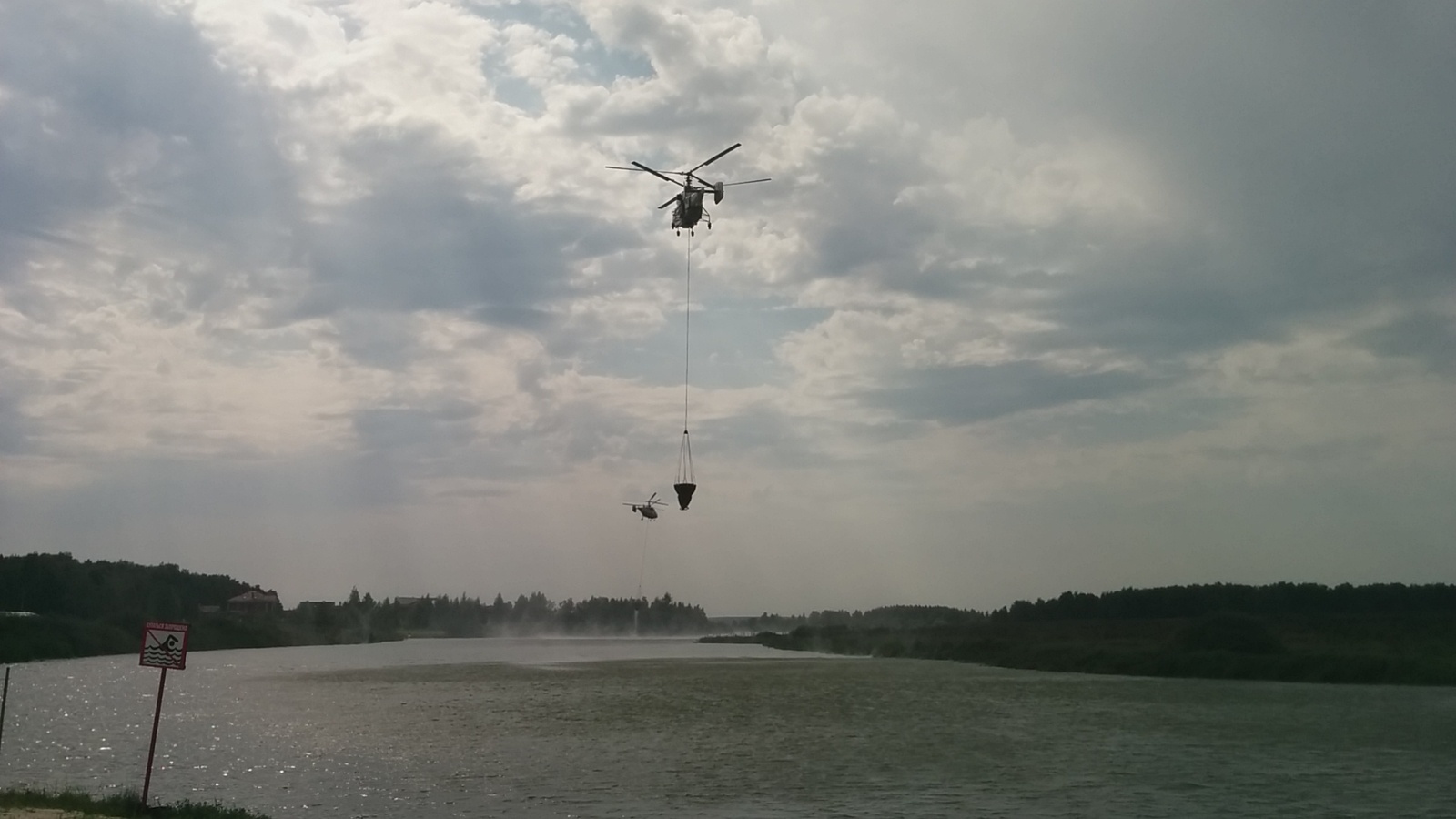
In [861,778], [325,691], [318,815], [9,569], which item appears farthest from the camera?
[9,569]

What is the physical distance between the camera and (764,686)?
216ft

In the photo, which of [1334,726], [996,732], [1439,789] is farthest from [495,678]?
[1439,789]

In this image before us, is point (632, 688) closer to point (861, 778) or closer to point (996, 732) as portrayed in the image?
point (996, 732)

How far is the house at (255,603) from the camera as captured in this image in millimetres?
178625

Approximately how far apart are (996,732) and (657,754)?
1240cm

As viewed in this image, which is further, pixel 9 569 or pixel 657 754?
pixel 9 569

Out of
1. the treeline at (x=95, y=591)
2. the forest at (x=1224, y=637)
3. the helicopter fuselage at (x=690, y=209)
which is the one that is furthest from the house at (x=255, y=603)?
the helicopter fuselage at (x=690, y=209)

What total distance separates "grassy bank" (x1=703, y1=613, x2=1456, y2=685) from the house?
108 m

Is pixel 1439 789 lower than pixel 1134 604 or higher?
lower

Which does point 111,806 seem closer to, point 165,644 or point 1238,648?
point 165,644

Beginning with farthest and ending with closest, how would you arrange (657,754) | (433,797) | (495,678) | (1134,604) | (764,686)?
1. (1134,604)
2. (495,678)
3. (764,686)
4. (657,754)
5. (433,797)

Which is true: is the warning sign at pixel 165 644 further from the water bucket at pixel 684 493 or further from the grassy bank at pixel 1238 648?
the grassy bank at pixel 1238 648

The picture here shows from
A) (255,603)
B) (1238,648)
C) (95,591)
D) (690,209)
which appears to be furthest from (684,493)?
(255,603)

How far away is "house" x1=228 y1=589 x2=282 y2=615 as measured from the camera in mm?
178625
